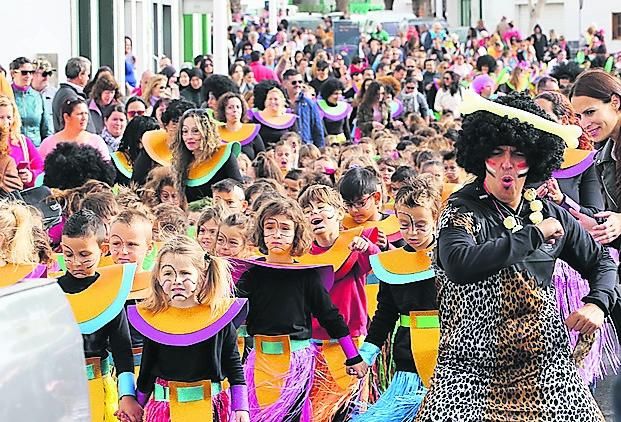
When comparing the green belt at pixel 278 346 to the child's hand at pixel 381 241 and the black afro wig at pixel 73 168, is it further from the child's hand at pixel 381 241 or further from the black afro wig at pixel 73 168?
the black afro wig at pixel 73 168

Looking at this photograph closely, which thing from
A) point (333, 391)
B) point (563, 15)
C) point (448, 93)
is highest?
point (563, 15)

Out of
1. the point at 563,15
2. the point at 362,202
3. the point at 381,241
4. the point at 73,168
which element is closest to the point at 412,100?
the point at 73,168

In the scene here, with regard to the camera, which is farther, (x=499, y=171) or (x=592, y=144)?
(x=592, y=144)

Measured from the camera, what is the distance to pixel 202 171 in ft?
35.7

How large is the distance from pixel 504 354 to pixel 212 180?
17.4ft

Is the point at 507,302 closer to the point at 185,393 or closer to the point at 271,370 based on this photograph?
the point at 185,393

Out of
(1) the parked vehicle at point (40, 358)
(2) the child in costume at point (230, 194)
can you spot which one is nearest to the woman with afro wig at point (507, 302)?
(1) the parked vehicle at point (40, 358)

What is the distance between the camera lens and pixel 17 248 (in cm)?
775

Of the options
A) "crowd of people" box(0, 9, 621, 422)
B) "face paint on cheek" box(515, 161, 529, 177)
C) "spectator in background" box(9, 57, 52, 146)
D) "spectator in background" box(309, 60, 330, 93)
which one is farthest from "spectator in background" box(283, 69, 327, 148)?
"face paint on cheek" box(515, 161, 529, 177)

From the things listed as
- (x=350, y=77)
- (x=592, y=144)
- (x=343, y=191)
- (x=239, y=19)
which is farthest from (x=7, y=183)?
(x=239, y=19)

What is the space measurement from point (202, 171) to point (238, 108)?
2.87m

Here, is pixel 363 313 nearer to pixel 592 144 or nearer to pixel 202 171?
pixel 592 144

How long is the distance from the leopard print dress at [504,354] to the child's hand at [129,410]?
5.36ft

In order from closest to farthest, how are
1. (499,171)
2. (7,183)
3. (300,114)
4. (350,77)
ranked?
1. (499,171)
2. (7,183)
3. (300,114)
4. (350,77)
